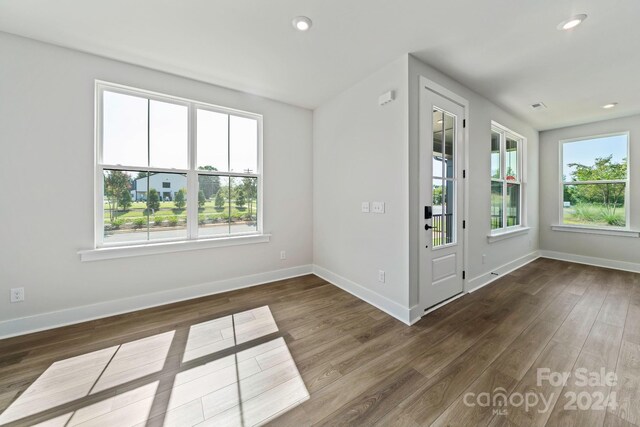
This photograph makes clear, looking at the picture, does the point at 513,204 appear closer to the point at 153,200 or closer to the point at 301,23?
the point at 301,23

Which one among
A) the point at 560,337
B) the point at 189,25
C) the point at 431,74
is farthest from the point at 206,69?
the point at 560,337

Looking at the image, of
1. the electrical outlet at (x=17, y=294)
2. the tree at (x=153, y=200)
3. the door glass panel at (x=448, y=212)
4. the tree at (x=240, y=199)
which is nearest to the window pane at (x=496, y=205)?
the door glass panel at (x=448, y=212)

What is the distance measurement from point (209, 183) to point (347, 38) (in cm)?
238

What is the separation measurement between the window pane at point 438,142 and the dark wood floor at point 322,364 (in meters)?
1.66

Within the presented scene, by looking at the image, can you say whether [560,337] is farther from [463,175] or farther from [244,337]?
[244,337]

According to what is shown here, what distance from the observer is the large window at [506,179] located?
3.92 meters

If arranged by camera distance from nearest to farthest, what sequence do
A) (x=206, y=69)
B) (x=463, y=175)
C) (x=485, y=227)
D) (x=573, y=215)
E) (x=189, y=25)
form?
(x=189, y=25)
(x=206, y=69)
(x=463, y=175)
(x=485, y=227)
(x=573, y=215)

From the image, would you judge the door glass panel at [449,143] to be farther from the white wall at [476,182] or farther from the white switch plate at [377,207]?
the white switch plate at [377,207]

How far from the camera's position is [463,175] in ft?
10.2

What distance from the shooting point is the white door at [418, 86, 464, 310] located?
261cm

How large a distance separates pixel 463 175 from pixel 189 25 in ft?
11.2

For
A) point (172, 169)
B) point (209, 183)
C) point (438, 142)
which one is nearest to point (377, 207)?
point (438, 142)

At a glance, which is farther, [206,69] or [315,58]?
[206,69]

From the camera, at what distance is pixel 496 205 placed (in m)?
3.96
